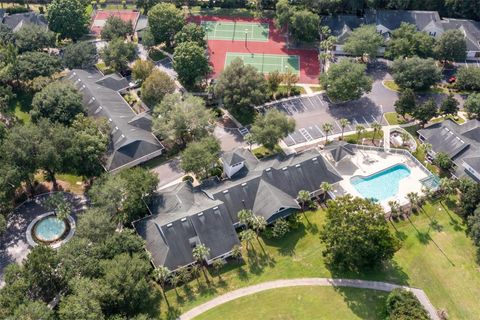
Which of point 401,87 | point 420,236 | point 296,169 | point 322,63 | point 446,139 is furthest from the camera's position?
point 322,63

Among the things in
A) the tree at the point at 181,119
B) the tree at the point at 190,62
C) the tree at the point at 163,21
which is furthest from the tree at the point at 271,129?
the tree at the point at 163,21

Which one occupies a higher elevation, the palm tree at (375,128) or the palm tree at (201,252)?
the palm tree at (375,128)

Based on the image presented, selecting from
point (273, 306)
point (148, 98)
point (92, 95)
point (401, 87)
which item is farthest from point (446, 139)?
point (92, 95)

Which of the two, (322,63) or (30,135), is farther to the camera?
(322,63)

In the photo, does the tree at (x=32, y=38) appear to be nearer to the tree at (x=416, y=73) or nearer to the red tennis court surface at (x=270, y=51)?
the red tennis court surface at (x=270, y=51)

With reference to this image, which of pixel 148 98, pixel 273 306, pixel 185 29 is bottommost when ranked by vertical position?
pixel 273 306

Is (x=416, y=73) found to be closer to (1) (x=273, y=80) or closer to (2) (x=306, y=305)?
(1) (x=273, y=80)

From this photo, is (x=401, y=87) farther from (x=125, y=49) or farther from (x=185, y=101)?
(x=125, y=49)
